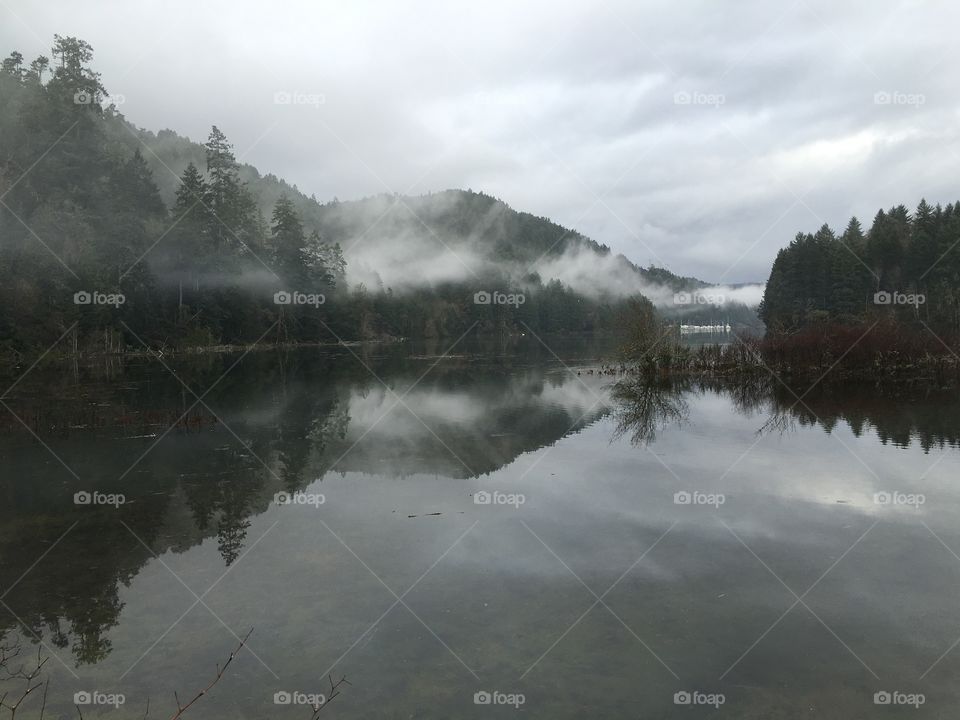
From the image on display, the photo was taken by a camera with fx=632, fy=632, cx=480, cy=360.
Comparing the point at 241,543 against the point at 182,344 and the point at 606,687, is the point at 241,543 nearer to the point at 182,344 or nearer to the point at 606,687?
the point at 606,687

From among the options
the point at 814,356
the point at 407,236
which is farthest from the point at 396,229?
the point at 814,356

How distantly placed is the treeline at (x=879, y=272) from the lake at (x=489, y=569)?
48.1 m

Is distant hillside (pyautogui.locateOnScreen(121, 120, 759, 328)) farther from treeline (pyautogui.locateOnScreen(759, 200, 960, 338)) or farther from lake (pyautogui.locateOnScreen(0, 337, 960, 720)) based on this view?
lake (pyautogui.locateOnScreen(0, 337, 960, 720))

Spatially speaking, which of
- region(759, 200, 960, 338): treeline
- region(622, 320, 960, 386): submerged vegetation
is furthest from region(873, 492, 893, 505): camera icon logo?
region(759, 200, 960, 338): treeline

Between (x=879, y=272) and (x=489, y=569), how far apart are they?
77634mm

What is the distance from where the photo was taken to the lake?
564 centimetres

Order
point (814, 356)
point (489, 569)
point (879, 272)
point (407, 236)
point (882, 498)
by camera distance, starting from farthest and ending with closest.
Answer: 1. point (407, 236)
2. point (879, 272)
3. point (814, 356)
4. point (882, 498)
5. point (489, 569)

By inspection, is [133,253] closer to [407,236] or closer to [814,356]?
[814,356]

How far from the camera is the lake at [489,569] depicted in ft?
18.5

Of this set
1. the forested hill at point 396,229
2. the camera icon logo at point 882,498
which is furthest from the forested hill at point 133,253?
the camera icon logo at point 882,498

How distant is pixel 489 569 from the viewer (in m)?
8.27

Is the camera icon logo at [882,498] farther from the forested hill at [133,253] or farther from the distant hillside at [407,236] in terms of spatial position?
the distant hillside at [407,236]

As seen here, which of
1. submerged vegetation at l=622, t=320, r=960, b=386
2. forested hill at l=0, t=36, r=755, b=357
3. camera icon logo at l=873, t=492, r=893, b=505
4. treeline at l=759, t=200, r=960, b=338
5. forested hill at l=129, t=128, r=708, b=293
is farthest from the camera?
forested hill at l=129, t=128, r=708, b=293

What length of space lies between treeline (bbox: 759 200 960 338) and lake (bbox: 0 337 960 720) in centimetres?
4814
